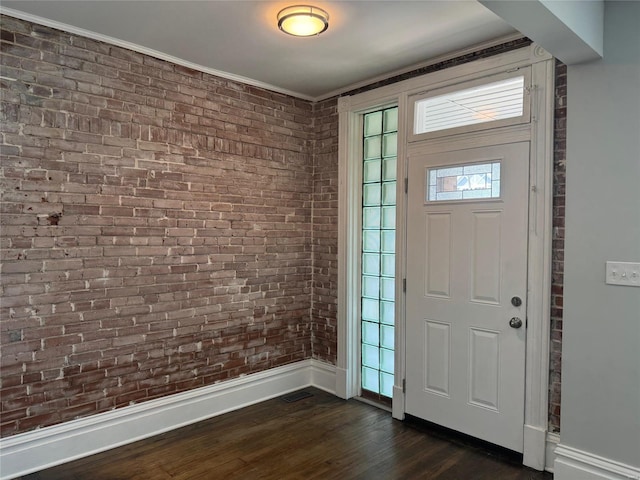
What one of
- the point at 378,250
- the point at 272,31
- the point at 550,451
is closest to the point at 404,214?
the point at 378,250

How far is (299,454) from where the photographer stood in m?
2.95

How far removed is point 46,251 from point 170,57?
1635 millimetres

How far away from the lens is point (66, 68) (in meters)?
2.82

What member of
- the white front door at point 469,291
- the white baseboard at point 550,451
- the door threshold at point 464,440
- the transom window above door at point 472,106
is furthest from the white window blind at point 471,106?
the door threshold at point 464,440

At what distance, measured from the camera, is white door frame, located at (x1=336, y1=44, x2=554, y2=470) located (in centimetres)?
274

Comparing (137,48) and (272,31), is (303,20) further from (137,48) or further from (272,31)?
(137,48)

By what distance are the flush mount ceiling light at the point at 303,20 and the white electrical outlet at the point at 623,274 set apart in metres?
2.13

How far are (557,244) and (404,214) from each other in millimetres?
1127

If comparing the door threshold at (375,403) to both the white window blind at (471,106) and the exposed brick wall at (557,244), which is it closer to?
the exposed brick wall at (557,244)

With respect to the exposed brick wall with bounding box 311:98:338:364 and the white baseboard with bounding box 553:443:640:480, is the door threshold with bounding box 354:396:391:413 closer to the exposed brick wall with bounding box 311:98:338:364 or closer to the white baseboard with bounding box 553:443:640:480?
the exposed brick wall with bounding box 311:98:338:364

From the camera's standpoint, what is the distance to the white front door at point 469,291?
288cm

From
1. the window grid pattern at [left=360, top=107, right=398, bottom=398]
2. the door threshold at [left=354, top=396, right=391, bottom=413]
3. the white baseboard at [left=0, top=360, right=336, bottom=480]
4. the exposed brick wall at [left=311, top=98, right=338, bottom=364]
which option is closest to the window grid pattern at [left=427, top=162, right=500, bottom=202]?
the window grid pattern at [left=360, top=107, right=398, bottom=398]

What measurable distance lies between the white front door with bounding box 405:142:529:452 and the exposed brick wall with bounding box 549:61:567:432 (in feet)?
0.55

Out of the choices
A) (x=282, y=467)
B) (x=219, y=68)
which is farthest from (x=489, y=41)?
(x=282, y=467)
